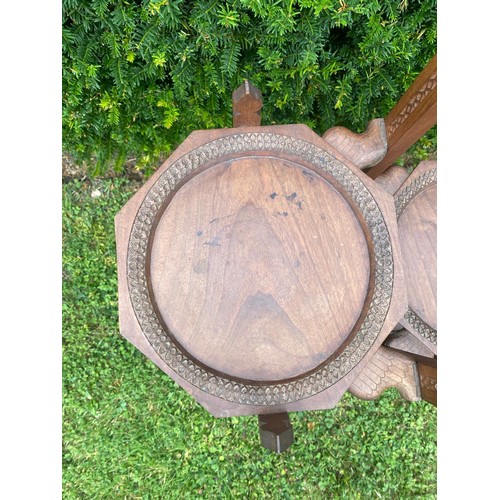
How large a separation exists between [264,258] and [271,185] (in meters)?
0.27

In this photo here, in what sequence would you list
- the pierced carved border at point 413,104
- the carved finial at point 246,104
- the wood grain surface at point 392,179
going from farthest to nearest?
1. the wood grain surface at point 392,179
2. the carved finial at point 246,104
3. the pierced carved border at point 413,104

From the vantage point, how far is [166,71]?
1913 millimetres

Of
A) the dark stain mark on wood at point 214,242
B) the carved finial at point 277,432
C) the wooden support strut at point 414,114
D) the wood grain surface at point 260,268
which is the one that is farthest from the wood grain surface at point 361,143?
the carved finial at point 277,432

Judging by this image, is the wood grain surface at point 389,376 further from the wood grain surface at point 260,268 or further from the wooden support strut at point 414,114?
the wooden support strut at point 414,114

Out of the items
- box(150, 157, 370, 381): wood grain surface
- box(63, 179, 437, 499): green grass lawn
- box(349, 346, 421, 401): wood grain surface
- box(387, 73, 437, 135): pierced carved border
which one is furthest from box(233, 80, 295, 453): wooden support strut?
box(63, 179, 437, 499): green grass lawn

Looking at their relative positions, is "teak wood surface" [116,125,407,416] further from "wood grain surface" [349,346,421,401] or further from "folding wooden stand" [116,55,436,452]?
"wood grain surface" [349,346,421,401]

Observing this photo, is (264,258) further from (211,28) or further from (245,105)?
(211,28)

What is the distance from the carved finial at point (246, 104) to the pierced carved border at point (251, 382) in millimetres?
104

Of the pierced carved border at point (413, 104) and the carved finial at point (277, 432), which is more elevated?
the pierced carved border at point (413, 104)

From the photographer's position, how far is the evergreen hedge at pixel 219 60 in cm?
153

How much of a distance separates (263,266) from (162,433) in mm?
1512

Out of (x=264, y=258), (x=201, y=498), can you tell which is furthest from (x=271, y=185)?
(x=201, y=498)

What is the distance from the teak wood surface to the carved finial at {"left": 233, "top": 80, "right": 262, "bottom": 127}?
0.29ft

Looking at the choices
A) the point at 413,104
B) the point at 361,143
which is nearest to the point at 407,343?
the point at 361,143
